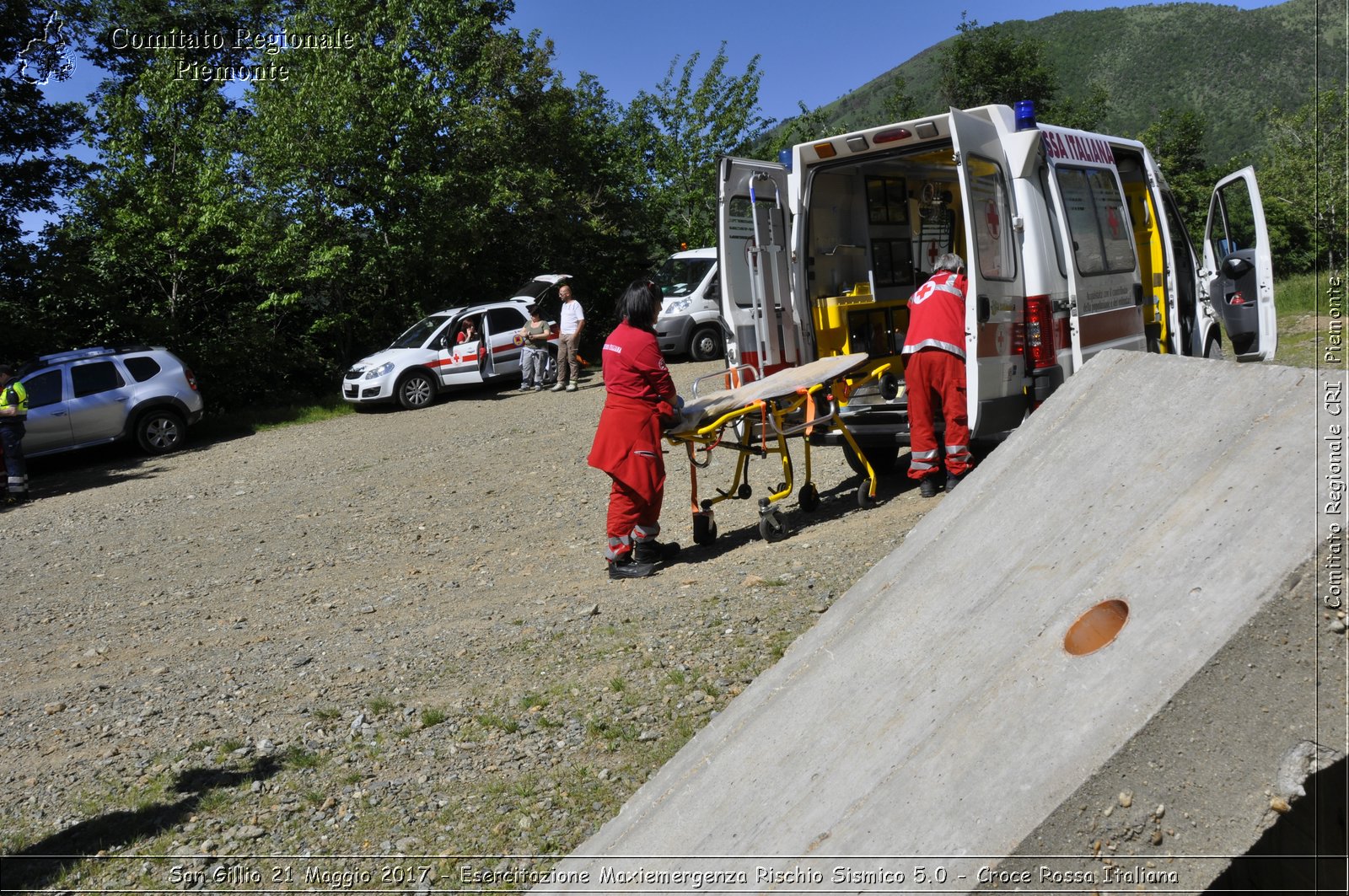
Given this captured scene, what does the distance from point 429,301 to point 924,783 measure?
21.0 meters

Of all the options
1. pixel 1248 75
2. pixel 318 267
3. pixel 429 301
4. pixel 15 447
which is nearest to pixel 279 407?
pixel 318 267

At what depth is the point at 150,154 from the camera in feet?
65.4

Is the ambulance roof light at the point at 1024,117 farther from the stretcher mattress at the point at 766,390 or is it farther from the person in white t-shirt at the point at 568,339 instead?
the person in white t-shirt at the point at 568,339

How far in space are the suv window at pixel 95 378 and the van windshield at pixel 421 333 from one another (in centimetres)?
444

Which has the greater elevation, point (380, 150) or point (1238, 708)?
point (380, 150)

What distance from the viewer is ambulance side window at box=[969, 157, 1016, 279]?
22.4 ft

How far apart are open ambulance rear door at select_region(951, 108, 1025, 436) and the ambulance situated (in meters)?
0.01

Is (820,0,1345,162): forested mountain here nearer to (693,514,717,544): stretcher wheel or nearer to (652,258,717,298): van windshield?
(652,258,717,298): van windshield

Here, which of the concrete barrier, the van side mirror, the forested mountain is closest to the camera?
the concrete barrier

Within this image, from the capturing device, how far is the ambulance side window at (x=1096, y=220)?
24.3ft

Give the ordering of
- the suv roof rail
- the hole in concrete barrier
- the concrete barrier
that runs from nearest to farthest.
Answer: the concrete barrier → the hole in concrete barrier → the suv roof rail

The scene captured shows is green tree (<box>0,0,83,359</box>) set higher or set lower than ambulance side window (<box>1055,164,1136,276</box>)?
higher

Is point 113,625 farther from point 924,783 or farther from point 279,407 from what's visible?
point 279,407

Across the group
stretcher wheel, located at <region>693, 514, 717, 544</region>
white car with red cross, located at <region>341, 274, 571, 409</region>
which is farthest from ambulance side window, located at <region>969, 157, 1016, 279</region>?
white car with red cross, located at <region>341, 274, 571, 409</region>
